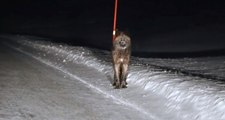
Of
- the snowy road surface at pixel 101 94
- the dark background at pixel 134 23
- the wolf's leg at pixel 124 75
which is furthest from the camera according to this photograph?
the dark background at pixel 134 23

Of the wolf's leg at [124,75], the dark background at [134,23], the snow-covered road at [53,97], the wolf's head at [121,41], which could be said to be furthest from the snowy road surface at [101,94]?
the dark background at [134,23]

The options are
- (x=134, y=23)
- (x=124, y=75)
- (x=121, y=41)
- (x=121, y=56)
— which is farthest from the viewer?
(x=134, y=23)

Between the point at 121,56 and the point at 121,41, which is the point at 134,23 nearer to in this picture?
the point at 121,56

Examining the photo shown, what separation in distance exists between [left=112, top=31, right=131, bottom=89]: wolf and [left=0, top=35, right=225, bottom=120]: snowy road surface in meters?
0.32

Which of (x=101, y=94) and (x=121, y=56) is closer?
(x=121, y=56)

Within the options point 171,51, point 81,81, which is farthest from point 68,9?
point 81,81

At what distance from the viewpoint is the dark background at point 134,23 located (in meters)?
32.4

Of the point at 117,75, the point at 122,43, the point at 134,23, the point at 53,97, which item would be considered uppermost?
the point at 122,43

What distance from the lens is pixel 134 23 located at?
46.6 metres

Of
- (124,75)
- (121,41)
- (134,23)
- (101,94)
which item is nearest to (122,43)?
(121,41)

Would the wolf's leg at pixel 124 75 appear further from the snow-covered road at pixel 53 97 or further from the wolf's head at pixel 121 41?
the wolf's head at pixel 121 41

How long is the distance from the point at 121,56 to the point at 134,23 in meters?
34.9

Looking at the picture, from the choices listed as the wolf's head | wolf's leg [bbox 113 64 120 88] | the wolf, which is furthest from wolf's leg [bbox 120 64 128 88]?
the wolf's head

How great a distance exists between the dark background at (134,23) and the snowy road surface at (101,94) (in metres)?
12.8
